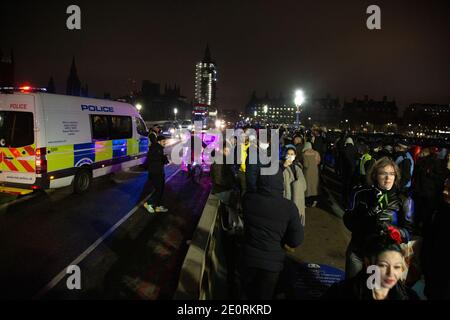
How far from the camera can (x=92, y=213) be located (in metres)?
7.88

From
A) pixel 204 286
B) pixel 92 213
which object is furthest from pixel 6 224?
pixel 204 286

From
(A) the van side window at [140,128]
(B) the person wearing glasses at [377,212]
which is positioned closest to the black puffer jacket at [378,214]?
(B) the person wearing glasses at [377,212]

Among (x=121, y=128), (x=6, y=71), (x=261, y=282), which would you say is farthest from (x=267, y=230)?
(x=6, y=71)

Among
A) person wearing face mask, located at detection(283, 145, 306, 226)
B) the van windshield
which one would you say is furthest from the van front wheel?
person wearing face mask, located at detection(283, 145, 306, 226)

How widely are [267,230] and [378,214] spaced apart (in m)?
1.21

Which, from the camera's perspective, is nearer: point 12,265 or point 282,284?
point 282,284

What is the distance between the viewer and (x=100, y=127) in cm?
1081

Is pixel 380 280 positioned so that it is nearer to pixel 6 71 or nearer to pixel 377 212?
pixel 377 212
